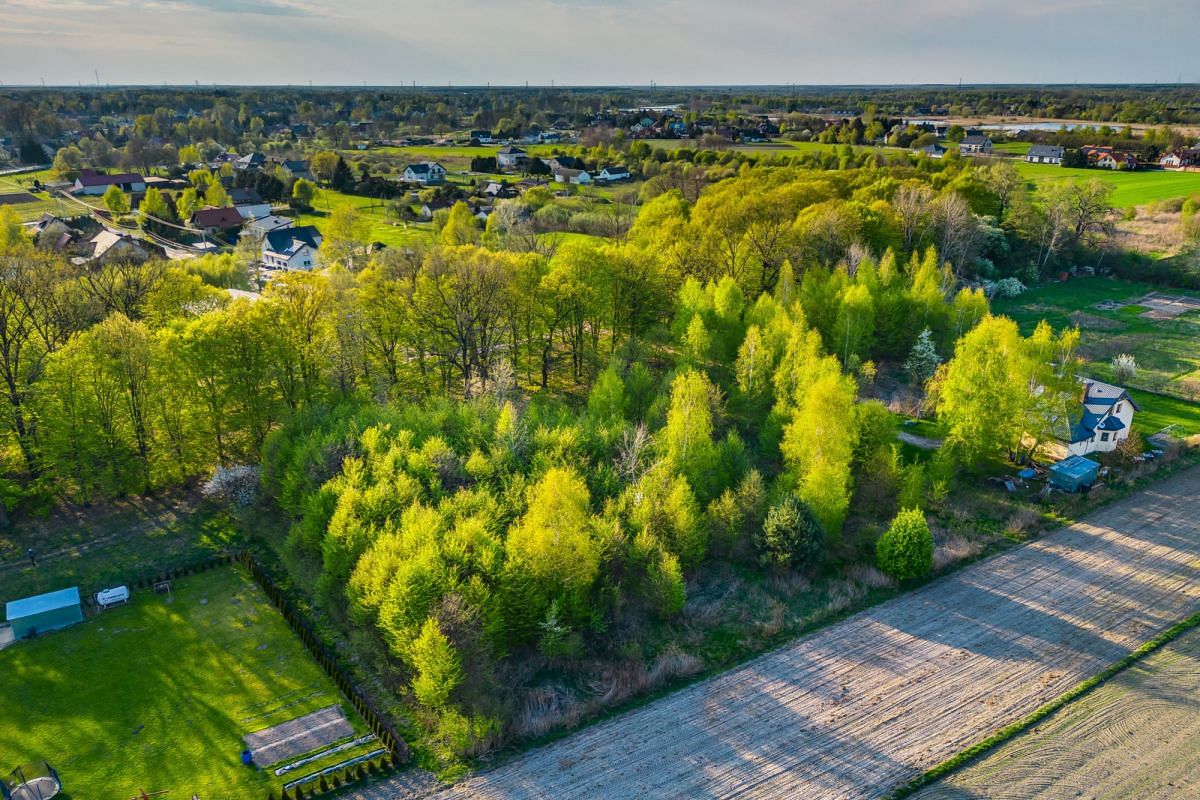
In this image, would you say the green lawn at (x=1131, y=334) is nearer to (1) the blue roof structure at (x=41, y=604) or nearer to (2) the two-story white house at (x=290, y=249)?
(1) the blue roof structure at (x=41, y=604)

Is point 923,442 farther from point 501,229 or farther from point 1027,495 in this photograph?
point 501,229

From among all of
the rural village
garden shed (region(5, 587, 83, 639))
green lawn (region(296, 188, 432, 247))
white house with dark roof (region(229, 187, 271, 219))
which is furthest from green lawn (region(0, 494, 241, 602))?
white house with dark roof (region(229, 187, 271, 219))

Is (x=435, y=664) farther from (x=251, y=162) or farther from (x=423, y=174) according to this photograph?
(x=251, y=162)

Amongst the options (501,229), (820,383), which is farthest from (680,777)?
(501,229)

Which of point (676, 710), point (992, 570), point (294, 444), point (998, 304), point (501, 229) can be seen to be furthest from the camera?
point (501, 229)

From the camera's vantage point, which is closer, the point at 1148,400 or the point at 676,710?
the point at 676,710

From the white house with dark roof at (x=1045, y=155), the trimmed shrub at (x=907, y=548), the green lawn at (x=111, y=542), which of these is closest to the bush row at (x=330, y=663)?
the green lawn at (x=111, y=542)
